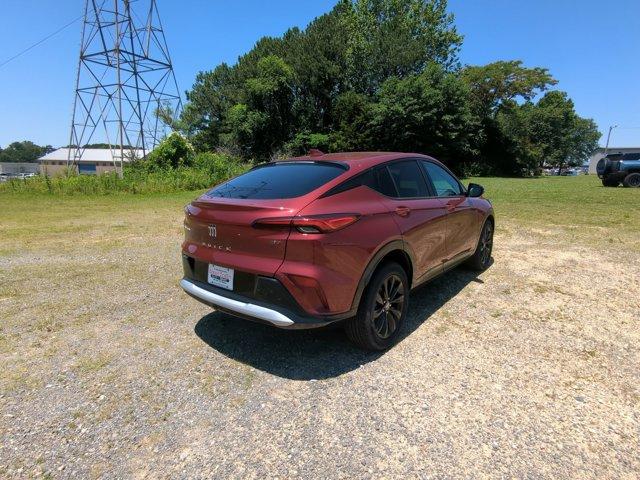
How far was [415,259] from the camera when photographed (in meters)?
3.56

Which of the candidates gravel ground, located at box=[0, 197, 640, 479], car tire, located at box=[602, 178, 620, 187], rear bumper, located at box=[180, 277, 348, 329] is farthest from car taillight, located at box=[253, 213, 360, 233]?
car tire, located at box=[602, 178, 620, 187]

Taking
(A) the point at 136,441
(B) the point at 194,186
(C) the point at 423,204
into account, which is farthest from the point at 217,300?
(B) the point at 194,186

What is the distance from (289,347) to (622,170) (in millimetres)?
22617

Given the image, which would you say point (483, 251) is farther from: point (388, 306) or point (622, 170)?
point (622, 170)

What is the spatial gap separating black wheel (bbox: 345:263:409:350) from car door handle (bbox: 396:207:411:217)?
17.1 inches

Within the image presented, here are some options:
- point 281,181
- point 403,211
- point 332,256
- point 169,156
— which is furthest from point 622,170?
point 169,156

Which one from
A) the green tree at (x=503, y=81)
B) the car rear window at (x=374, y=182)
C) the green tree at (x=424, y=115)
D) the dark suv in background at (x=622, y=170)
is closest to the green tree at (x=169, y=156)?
the green tree at (x=424, y=115)

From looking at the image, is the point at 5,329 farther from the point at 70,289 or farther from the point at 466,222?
the point at 466,222

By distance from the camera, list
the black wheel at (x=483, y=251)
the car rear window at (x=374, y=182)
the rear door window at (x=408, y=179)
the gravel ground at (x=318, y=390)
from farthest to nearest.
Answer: the black wheel at (x=483, y=251), the rear door window at (x=408, y=179), the car rear window at (x=374, y=182), the gravel ground at (x=318, y=390)

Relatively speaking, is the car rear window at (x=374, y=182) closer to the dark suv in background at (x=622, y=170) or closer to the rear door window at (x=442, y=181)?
the rear door window at (x=442, y=181)

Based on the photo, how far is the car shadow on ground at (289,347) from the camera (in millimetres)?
3047

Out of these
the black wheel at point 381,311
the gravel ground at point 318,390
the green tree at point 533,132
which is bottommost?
the gravel ground at point 318,390

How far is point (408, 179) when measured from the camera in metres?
3.80

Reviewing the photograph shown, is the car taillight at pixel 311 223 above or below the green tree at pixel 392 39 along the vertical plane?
below
